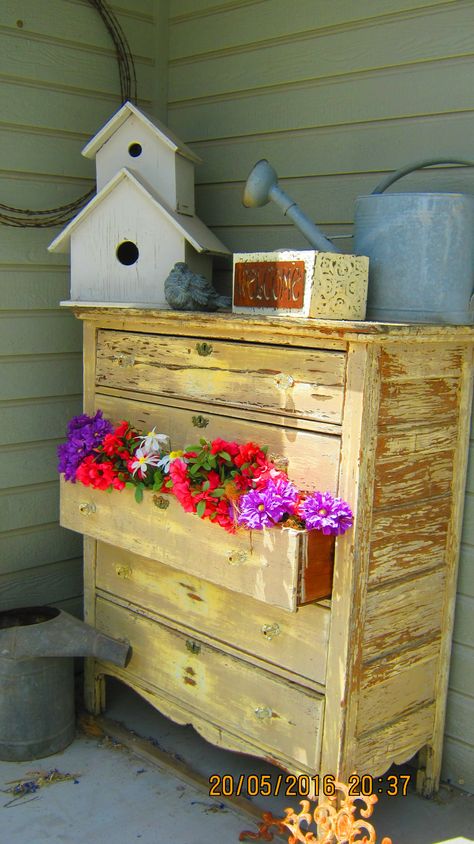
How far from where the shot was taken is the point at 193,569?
2.28 m

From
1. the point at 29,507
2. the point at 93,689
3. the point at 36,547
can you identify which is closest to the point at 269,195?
the point at 29,507

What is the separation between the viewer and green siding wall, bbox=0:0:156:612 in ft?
9.55

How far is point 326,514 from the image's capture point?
1978 millimetres

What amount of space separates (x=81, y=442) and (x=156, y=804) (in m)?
1.11

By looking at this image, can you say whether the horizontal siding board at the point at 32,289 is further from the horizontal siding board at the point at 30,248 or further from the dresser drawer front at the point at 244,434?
the dresser drawer front at the point at 244,434

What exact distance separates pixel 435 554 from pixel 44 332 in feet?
5.27

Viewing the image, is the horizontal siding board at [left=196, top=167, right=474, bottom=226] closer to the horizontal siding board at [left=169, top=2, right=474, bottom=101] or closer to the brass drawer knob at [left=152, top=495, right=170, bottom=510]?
the horizontal siding board at [left=169, top=2, right=474, bottom=101]

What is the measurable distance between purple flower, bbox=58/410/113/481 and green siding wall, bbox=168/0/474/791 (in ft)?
2.90

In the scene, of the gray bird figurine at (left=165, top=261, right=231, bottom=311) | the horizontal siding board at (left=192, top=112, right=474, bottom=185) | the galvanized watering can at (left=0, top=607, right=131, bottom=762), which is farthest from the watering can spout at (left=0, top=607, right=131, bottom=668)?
the horizontal siding board at (left=192, top=112, right=474, bottom=185)

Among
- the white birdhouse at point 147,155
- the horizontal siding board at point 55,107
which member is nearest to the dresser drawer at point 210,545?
the white birdhouse at point 147,155

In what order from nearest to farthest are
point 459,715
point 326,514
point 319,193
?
point 326,514
point 459,715
point 319,193

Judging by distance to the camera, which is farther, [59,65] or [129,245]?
[59,65]

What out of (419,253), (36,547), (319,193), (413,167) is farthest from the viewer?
(36,547)
